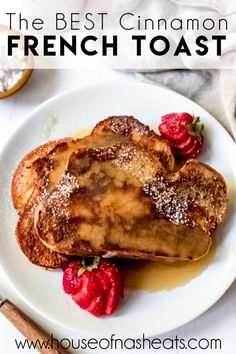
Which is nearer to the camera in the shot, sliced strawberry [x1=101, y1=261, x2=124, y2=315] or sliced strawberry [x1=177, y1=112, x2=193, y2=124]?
sliced strawberry [x1=101, y1=261, x2=124, y2=315]

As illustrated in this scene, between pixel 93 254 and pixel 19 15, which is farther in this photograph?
pixel 19 15

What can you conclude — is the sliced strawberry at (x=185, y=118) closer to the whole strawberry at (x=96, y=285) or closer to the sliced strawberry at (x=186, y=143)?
the sliced strawberry at (x=186, y=143)

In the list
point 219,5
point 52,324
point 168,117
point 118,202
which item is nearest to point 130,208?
point 118,202

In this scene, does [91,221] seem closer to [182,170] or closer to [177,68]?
[182,170]

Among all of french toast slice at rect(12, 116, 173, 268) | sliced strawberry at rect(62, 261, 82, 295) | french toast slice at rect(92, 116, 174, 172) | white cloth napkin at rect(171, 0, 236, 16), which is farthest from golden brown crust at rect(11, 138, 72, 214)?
white cloth napkin at rect(171, 0, 236, 16)

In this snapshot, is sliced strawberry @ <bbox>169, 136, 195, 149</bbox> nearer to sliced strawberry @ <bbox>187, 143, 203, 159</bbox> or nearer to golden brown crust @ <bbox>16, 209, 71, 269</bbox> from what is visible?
sliced strawberry @ <bbox>187, 143, 203, 159</bbox>

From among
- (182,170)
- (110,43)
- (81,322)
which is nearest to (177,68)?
(110,43)

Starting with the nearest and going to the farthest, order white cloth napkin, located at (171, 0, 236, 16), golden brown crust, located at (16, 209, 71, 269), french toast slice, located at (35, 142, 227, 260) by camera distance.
Answer: french toast slice, located at (35, 142, 227, 260)
golden brown crust, located at (16, 209, 71, 269)
white cloth napkin, located at (171, 0, 236, 16)
